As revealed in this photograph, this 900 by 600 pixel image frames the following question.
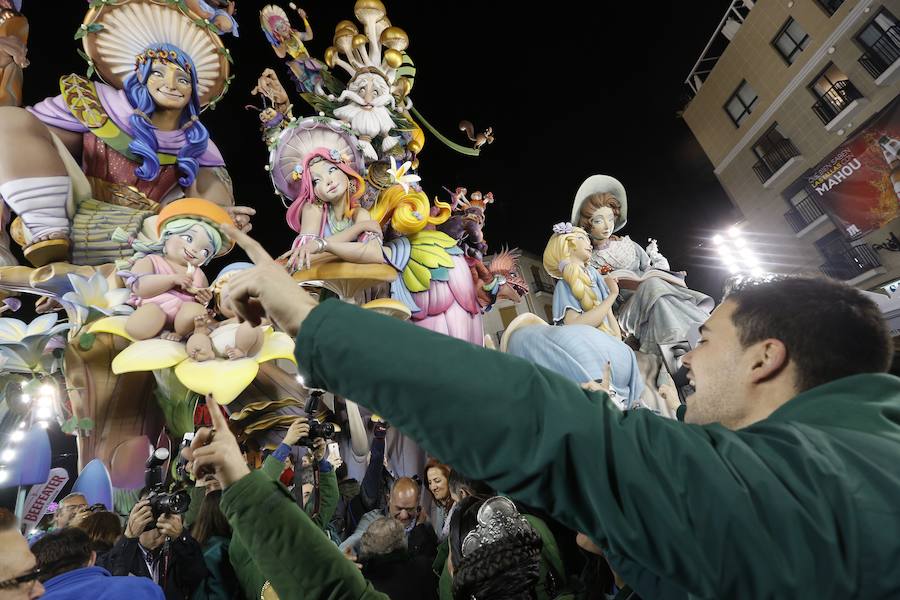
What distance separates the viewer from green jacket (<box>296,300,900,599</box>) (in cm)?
45

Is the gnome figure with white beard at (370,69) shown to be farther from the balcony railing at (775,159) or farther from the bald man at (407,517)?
the balcony railing at (775,159)

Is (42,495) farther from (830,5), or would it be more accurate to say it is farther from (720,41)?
(720,41)

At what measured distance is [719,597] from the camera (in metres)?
0.47

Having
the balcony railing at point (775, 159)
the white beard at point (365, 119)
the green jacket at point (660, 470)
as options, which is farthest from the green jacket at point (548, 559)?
the balcony railing at point (775, 159)

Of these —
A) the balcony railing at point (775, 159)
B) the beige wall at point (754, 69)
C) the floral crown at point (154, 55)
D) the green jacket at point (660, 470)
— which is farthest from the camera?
the balcony railing at point (775, 159)

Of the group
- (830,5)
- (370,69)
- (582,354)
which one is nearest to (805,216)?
(830,5)

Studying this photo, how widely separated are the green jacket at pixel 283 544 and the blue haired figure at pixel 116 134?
11.5 feet

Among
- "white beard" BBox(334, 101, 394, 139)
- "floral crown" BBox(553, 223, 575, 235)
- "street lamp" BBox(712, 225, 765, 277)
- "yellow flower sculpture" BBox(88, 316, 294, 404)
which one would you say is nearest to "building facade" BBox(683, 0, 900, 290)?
"street lamp" BBox(712, 225, 765, 277)

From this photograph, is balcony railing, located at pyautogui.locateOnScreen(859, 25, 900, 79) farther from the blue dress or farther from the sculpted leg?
the sculpted leg

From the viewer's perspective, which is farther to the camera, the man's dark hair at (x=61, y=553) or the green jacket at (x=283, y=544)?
the man's dark hair at (x=61, y=553)

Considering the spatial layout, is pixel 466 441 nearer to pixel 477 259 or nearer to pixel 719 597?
pixel 719 597

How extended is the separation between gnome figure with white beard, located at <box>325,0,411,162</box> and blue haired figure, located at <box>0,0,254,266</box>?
117cm

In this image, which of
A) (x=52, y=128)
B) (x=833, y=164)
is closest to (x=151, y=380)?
(x=52, y=128)

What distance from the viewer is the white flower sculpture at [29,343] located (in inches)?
139
